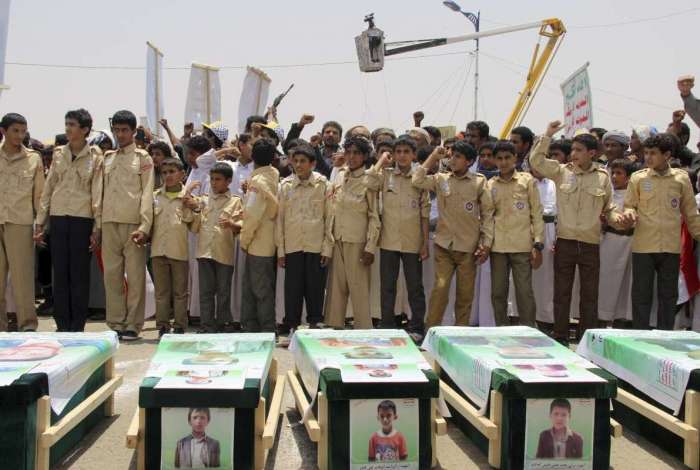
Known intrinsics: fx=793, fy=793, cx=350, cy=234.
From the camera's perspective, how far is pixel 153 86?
1382 cm

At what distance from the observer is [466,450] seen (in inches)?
172

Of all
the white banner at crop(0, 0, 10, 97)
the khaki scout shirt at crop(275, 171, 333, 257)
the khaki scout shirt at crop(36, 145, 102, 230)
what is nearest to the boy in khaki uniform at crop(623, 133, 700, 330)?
the khaki scout shirt at crop(275, 171, 333, 257)

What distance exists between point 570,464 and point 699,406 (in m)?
0.75

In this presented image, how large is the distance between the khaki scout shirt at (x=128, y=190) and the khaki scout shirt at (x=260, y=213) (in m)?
0.92

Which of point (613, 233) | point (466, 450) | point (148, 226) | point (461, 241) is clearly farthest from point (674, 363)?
point (148, 226)

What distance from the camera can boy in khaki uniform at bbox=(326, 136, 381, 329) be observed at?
23.8ft

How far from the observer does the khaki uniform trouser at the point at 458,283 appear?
7.18m

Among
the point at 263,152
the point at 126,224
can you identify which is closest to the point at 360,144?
the point at 263,152

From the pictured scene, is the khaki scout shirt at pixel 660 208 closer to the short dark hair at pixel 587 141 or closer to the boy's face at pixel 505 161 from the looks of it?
the short dark hair at pixel 587 141

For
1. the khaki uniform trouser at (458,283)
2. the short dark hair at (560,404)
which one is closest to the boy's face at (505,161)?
the khaki uniform trouser at (458,283)

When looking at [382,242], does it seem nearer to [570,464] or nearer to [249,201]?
[249,201]

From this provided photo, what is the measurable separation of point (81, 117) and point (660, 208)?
5238 millimetres

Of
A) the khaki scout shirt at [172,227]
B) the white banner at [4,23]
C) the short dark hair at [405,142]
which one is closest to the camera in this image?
the short dark hair at [405,142]

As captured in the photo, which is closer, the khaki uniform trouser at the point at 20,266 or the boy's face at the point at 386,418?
the boy's face at the point at 386,418
